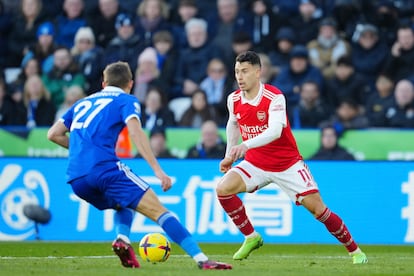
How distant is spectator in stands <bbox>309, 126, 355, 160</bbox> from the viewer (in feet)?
55.6

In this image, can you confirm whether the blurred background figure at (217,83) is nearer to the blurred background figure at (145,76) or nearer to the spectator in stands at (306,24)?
the blurred background figure at (145,76)

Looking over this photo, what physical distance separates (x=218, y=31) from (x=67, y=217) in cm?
614

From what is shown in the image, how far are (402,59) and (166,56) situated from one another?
455 centimetres

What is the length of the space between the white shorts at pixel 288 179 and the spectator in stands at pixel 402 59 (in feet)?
25.1

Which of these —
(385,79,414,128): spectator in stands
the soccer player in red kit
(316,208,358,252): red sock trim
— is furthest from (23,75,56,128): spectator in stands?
(316,208,358,252): red sock trim

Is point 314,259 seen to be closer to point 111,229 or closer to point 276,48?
point 111,229

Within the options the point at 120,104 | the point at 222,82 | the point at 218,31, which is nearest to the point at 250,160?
the point at 120,104

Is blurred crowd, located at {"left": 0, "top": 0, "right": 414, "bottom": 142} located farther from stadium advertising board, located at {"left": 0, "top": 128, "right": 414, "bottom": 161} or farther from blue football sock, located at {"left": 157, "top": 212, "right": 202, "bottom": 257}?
blue football sock, located at {"left": 157, "top": 212, "right": 202, "bottom": 257}

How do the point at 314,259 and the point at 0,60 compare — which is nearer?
the point at 314,259

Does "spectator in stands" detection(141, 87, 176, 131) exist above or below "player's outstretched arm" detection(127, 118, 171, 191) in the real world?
below

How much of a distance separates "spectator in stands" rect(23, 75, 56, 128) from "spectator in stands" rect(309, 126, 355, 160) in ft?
17.8

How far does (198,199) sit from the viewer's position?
15672 mm

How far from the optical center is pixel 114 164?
959cm

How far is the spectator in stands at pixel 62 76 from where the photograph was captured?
65.1 ft
